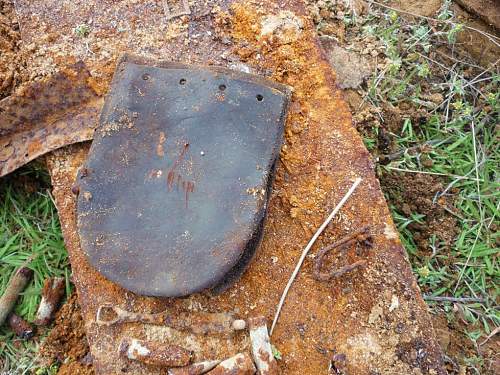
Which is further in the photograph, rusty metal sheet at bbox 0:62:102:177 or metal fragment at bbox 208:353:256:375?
rusty metal sheet at bbox 0:62:102:177

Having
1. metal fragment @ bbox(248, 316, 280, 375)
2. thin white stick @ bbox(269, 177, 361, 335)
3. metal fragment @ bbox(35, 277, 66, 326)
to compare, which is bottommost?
metal fragment @ bbox(35, 277, 66, 326)

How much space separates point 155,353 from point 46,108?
1.12 m

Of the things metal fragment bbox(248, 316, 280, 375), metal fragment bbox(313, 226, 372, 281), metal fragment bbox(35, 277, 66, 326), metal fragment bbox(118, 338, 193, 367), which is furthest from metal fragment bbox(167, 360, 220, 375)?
metal fragment bbox(35, 277, 66, 326)

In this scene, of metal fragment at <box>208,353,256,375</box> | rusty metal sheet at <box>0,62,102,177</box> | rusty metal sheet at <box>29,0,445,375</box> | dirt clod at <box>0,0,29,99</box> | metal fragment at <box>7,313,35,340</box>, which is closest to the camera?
metal fragment at <box>208,353,256,375</box>

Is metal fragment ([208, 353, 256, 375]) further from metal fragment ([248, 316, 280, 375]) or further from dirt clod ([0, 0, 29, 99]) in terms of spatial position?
→ dirt clod ([0, 0, 29, 99])

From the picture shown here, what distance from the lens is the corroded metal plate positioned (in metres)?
1.65

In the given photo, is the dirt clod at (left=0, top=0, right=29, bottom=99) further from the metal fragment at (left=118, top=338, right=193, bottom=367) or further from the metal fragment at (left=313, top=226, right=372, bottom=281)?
the metal fragment at (left=313, top=226, right=372, bottom=281)

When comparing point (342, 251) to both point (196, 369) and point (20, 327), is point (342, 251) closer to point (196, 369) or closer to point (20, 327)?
point (196, 369)

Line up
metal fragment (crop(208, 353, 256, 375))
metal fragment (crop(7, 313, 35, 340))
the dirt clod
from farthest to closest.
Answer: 1. metal fragment (crop(7, 313, 35, 340))
2. the dirt clod
3. metal fragment (crop(208, 353, 256, 375))

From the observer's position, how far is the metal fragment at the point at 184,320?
5.63 ft

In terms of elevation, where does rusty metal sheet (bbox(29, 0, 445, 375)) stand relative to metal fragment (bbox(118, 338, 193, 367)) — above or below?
above

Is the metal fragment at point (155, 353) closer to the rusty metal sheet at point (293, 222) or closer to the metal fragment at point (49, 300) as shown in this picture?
the rusty metal sheet at point (293, 222)

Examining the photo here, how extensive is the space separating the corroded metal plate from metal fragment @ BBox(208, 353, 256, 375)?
27 cm

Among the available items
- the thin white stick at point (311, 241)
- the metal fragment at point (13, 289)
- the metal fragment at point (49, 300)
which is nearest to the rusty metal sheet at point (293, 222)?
the thin white stick at point (311, 241)
